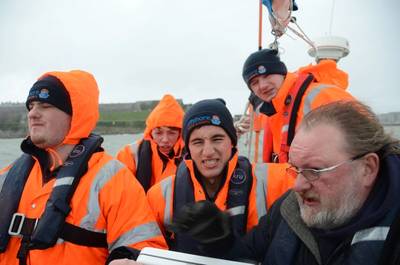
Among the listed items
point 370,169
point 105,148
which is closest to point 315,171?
point 370,169

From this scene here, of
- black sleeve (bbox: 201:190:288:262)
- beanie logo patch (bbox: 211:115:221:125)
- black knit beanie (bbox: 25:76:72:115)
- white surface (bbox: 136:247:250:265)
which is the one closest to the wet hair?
black sleeve (bbox: 201:190:288:262)

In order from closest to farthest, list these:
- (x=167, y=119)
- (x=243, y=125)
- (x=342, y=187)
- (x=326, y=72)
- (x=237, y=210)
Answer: (x=342, y=187) < (x=237, y=210) < (x=326, y=72) < (x=167, y=119) < (x=243, y=125)

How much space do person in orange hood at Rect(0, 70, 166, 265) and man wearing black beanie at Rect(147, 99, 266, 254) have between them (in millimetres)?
179

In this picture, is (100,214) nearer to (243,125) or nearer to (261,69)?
(261,69)

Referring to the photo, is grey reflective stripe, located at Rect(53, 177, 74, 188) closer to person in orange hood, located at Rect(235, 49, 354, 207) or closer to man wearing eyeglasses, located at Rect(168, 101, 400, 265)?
man wearing eyeglasses, located at Rect(168, 101, 400, 265)

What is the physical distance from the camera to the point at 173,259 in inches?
49.1

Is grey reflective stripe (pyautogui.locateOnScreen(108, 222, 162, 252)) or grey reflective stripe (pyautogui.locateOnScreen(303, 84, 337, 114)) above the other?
grey reflective stripe (pyautogui.locateOnScreen(303, 84, 337, 114))

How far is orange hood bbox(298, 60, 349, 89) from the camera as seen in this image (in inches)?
124

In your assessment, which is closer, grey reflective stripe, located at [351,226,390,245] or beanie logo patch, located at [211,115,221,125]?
grey reflective stripe, located at [351,226,390,245]

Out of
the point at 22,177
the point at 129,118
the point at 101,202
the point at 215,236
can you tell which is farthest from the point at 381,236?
the point at 129,118

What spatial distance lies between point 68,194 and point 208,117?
923mm

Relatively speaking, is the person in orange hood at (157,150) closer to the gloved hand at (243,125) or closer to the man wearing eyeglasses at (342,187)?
the gloved hand at (243,125)

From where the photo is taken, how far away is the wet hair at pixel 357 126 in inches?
51.6

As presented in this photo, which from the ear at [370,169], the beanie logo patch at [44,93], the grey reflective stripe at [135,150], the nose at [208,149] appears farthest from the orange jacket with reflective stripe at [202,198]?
the grey reflective stripe at [135,150]
